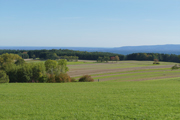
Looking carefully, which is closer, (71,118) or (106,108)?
(71,118)

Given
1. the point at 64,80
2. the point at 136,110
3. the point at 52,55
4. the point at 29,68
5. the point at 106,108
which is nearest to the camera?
the point at 136,110

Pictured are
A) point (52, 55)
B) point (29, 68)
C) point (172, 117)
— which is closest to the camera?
point (172, 117)

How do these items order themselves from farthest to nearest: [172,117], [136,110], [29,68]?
[29,68] → [136,110] → [172,117]

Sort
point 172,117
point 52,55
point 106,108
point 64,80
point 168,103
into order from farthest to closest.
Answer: point 52,55 < point 64,80 < point 168,103 < point 106,108 < point 172,117

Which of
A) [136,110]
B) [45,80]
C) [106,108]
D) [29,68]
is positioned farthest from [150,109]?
[29,68]

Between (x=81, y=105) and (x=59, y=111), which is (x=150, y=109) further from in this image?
(x=59, y=111)

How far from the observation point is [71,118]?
33.6 feet

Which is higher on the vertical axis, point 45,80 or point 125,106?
point 125,106

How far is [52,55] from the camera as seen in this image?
135 m

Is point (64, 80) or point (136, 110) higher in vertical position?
point (136, 110)

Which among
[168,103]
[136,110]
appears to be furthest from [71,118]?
[168,103]

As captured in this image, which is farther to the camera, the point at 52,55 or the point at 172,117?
the point at 52,55

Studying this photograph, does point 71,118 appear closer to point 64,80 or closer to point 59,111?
point 59,111

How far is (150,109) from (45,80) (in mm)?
31385
